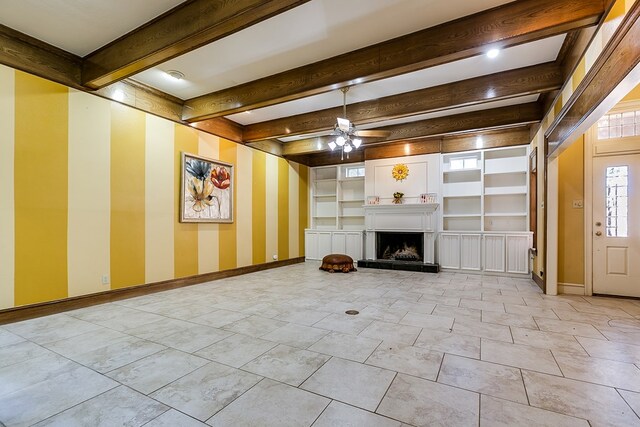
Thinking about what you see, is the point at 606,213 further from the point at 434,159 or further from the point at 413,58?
the point at 413,58

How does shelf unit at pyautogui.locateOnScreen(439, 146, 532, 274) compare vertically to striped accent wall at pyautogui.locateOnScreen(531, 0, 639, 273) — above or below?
below

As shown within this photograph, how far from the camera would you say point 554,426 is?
1693mm

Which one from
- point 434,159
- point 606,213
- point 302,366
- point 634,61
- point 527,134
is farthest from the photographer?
point 434,159

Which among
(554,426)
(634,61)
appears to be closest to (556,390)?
(554,426)

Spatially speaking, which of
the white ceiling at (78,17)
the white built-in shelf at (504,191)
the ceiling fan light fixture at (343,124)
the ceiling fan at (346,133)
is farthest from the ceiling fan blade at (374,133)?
the white built-in shelf at (504,191)

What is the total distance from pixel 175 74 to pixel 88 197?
2.16 metres

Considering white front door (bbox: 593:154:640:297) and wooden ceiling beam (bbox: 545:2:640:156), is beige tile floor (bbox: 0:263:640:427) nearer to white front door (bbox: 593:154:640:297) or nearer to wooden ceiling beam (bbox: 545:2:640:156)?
white front door (bbox: 593:154:640:297)

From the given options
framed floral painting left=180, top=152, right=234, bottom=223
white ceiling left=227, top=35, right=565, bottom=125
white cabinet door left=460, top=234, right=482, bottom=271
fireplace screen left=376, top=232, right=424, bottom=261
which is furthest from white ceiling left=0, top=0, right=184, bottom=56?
white cabinet door left=460, top=234, right=482, bottom=271

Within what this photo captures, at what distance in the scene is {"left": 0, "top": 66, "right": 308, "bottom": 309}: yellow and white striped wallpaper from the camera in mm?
3525

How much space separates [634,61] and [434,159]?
5.10m

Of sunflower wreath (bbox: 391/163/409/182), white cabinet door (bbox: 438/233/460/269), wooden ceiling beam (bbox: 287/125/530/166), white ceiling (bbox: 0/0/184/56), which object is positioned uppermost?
white ceiling (bbox: 0/0/184/56)

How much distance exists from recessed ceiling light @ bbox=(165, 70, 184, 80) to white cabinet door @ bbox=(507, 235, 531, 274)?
7043 mm

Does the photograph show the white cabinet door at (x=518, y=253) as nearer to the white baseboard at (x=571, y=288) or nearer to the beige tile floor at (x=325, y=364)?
the white baseboard at (x=571, y=288)

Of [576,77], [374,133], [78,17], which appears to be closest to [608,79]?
[576,77]
